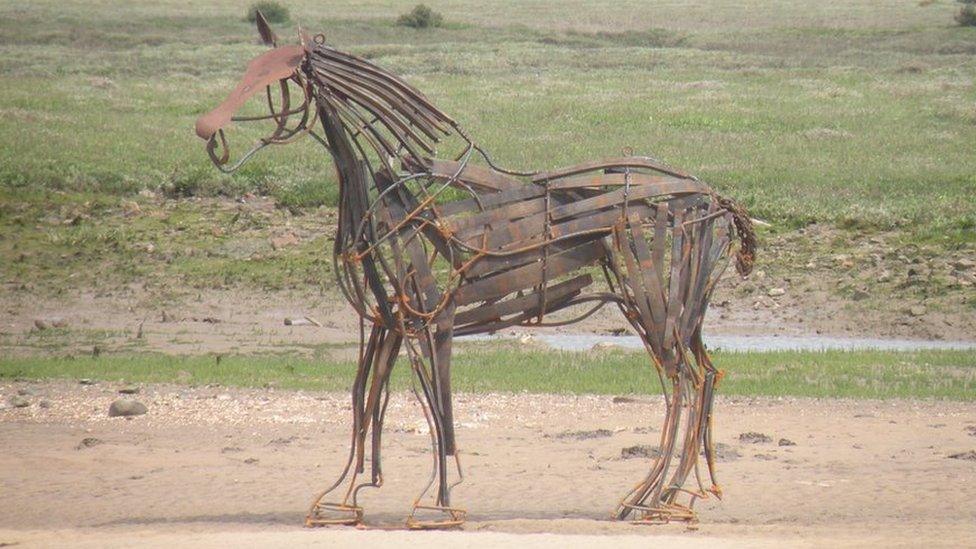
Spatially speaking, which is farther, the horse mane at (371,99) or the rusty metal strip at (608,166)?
the rusty metal strip at (608,166)

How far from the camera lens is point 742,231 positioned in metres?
9.66

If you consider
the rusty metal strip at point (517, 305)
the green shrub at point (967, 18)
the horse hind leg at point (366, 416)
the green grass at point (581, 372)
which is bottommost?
the green grass at point (581, 372)

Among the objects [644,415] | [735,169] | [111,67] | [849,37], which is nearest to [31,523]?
[644,415]

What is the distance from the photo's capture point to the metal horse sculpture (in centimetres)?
854

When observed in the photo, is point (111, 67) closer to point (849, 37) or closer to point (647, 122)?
point (647, 122)

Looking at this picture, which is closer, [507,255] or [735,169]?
[507,255]

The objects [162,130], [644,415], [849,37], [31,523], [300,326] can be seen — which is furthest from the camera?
[849,37]

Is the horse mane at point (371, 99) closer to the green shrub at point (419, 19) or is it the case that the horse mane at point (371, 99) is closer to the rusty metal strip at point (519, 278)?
the rusty metal strip at point (519, 278)

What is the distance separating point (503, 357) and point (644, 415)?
3.10m

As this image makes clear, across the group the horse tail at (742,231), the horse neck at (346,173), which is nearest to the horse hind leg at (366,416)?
the horse neck at (346,173)

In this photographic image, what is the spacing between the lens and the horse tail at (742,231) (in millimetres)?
9477

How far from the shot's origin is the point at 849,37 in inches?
2087

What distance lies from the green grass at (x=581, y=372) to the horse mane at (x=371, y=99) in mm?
5465

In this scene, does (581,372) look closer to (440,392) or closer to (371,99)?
(440,392)
